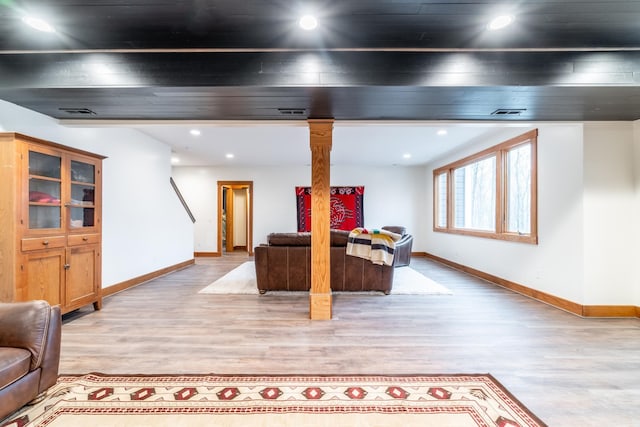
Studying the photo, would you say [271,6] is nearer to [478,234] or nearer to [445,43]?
[445,43]

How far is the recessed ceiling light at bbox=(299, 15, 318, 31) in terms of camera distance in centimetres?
190

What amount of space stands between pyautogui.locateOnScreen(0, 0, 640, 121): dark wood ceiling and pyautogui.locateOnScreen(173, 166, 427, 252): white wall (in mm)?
4820

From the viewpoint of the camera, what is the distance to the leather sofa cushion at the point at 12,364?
60.1 inches

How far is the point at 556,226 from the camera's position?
3.56 m

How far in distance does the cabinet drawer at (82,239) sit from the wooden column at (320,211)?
8.46 ft

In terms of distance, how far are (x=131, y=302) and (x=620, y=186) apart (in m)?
6.15

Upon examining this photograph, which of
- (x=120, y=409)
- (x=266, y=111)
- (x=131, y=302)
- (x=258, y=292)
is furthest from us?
(x=258, y=292)

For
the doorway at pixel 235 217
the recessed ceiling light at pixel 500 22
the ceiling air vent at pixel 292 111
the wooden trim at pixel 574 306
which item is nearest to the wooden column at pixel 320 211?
the ceiling air vent at pixel 292 111

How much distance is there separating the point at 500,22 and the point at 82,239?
437 cm

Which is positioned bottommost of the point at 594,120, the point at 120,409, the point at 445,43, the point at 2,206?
the point at 120,409

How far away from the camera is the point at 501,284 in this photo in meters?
4.52

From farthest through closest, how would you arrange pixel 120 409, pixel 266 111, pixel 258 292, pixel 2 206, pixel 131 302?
pixel 258 292 → pixel 131 302 → pixel 266 111 → pixel 2 206 → pixel 120 409

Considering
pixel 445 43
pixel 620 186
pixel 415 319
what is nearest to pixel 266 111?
pixel 445 43

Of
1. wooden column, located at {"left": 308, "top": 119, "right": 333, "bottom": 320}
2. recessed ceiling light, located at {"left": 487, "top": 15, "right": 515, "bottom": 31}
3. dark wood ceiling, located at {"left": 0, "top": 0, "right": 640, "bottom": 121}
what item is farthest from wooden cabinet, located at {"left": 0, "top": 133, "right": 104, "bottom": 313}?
recessed ceiling light, located at {"left": 487, "top": 15, "right": 515, "bottom": 31}
